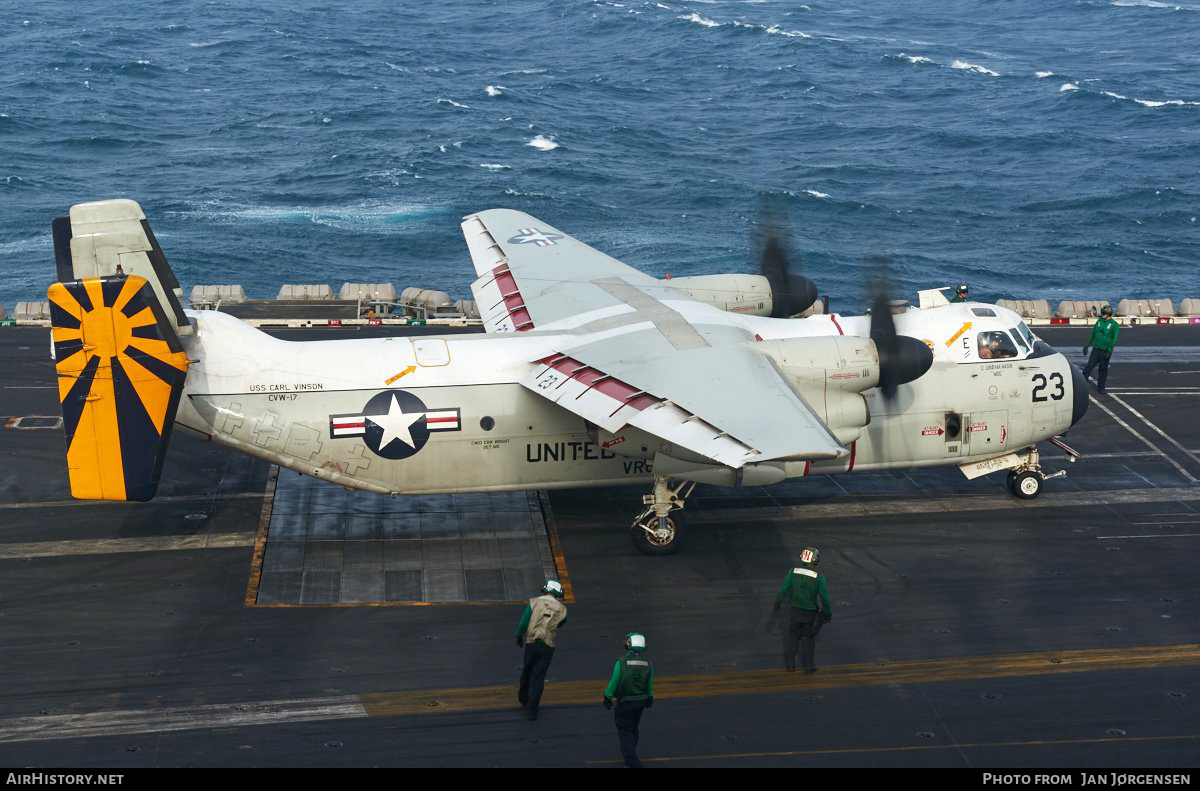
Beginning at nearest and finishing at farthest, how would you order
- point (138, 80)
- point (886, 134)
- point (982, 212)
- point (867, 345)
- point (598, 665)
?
point (598, 665), point (867, 345), point (982, 212), point (886, 134), point (138, 80)

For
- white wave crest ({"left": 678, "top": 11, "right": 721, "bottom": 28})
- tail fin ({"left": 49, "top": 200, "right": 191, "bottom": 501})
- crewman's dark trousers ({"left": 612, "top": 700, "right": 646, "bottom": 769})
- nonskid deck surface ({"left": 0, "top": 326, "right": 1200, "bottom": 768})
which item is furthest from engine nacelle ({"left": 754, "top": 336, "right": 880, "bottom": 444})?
white wave crest ({"left": 678, "top": 11, "right": 721, "bottom": 28})

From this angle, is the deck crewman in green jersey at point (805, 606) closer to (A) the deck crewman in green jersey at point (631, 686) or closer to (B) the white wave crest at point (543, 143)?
(A) the deck crewman in green jersey at point (631, 686)

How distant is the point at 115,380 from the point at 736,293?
50.3 feet

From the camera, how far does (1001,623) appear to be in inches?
1001

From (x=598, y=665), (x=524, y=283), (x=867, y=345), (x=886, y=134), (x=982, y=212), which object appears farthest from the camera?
(x=886, y=134)

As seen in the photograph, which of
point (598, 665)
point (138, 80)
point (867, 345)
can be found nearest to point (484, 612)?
point (598, 665)

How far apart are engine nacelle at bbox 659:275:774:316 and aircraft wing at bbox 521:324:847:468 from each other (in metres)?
4.01

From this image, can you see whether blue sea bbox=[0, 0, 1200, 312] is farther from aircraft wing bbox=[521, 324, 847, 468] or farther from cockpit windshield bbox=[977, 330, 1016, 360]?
aircraft wing bbox=[521, 324, 847, 468]

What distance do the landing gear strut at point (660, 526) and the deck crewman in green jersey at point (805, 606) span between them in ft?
17.8

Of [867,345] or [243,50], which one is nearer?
[867,345]

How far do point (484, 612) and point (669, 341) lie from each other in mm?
7373

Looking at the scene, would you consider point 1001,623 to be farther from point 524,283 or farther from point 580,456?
point 524,283

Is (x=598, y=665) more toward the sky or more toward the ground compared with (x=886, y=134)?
more toward the sky

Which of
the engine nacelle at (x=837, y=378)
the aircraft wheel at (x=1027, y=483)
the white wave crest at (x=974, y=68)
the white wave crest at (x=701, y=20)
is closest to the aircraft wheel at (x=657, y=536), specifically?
the engine nacelle at (x=837, y=378)
